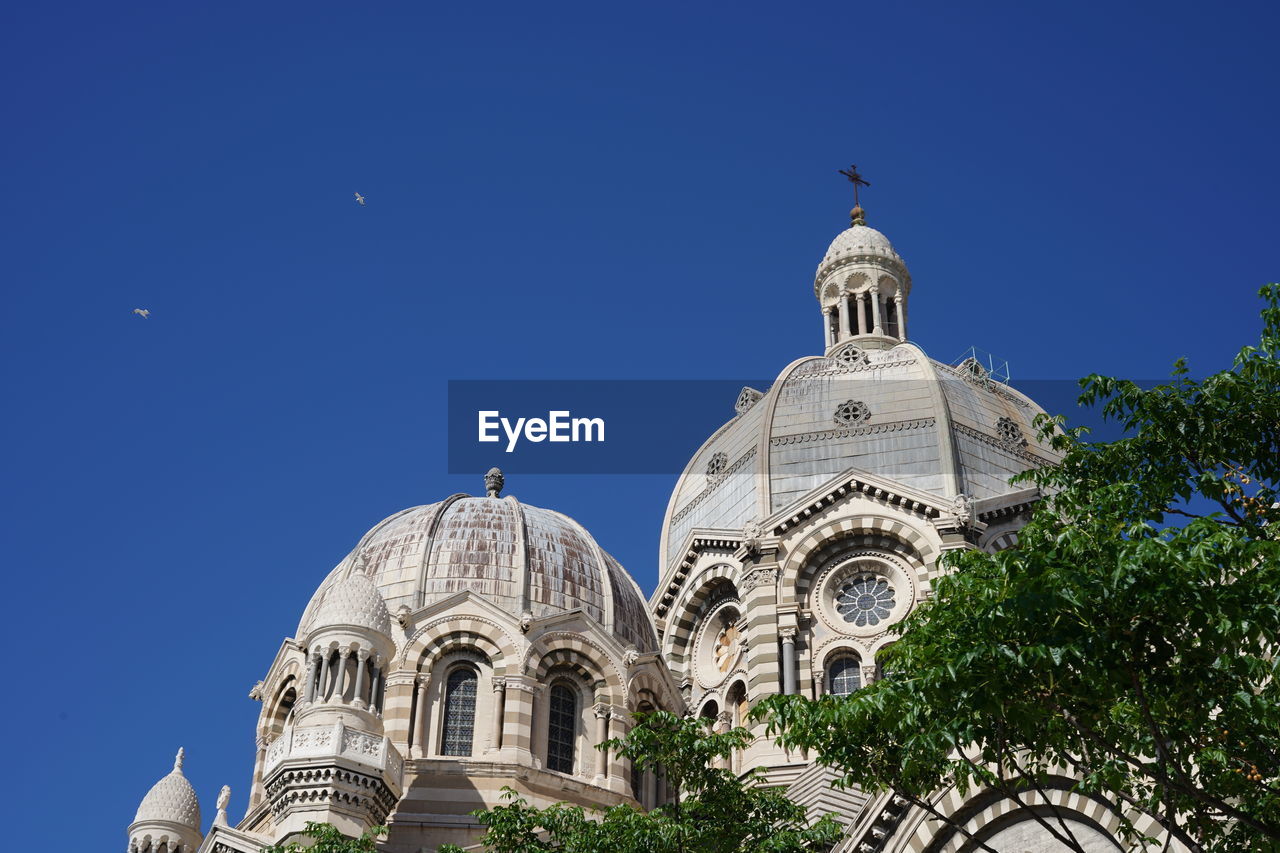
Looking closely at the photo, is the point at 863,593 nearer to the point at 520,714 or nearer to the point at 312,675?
the point at 520,714

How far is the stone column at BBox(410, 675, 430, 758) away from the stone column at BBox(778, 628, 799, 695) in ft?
29.3

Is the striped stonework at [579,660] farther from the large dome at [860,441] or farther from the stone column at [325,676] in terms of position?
the stone column at [325,676]

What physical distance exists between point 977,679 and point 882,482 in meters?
25.6

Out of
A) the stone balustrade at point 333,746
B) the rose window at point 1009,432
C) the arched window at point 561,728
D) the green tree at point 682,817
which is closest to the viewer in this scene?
the green tree at point 682,817

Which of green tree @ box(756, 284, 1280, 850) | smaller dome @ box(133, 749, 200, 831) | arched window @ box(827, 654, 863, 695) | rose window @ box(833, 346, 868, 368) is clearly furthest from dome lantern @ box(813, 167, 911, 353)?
green tree @ box(756, 284, 1280, 850)

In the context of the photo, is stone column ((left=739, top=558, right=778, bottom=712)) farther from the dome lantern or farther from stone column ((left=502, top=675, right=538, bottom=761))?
the dome lantern

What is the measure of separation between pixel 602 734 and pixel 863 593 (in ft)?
26.3

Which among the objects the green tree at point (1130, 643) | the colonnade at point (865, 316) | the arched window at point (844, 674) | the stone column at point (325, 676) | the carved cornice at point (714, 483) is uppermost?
the colonnade at point (865, 316)

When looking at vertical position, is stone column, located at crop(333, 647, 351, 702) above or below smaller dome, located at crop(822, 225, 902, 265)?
below

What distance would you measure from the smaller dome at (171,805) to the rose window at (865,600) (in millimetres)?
16815

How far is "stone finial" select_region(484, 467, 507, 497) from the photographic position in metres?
48.0

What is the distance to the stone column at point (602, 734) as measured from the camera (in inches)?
1610

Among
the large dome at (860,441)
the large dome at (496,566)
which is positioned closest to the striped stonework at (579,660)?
the large dome at (496,566)

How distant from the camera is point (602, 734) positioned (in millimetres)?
41375
